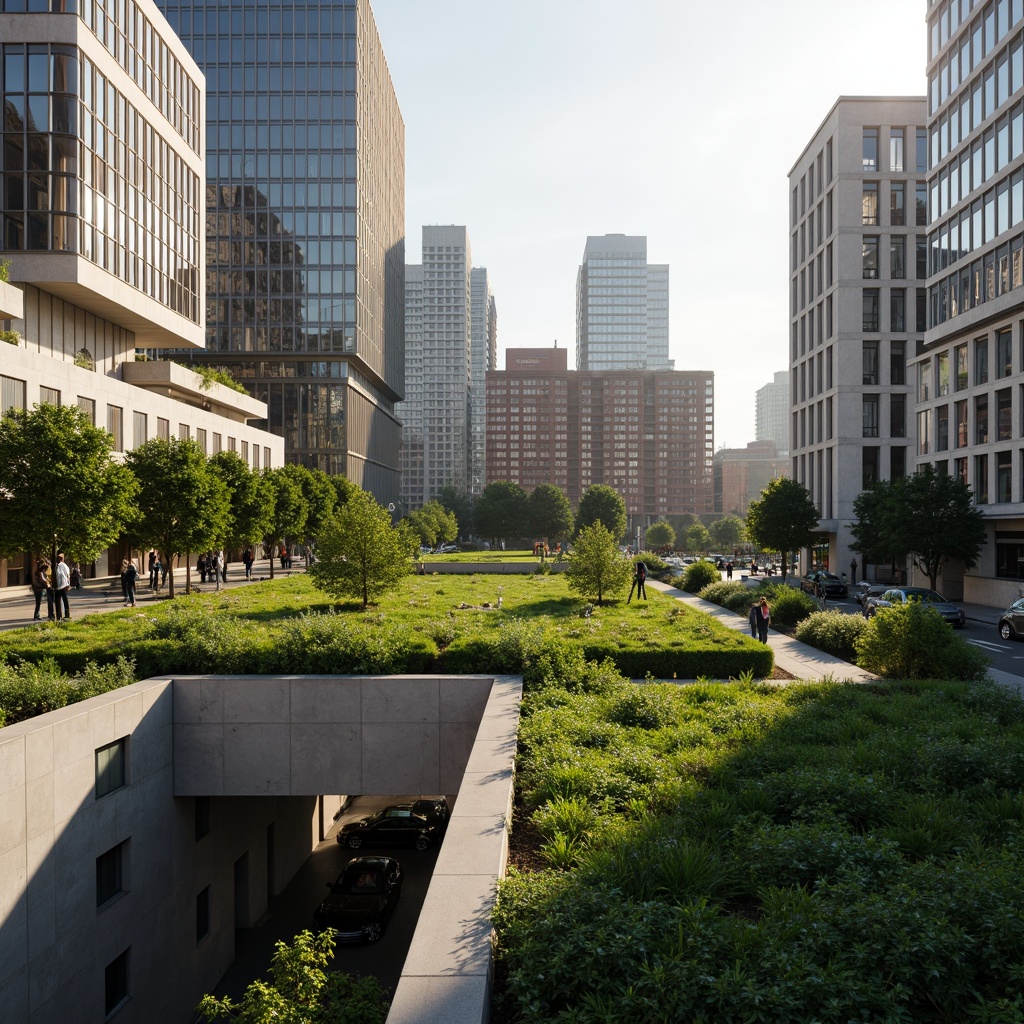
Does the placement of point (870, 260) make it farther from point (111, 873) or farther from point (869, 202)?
point (111, 873)

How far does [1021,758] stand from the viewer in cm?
938

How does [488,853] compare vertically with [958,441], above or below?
below

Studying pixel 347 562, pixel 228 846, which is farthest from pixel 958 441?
pixel 228 846

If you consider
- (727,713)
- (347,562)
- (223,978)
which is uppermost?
(347,562)

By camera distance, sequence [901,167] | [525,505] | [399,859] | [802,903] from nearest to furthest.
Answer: [802,903] < [399,859] < [901,167] < [525,505]

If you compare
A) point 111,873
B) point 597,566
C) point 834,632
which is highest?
point 597,566

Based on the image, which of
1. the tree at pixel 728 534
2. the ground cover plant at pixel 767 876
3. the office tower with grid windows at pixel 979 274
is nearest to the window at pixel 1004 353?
the office tower with grid windows at pixel 979 274

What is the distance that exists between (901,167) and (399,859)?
64.2 metres

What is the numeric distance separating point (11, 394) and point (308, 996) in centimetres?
3274

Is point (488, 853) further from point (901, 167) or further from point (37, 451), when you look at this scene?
point (901, 167)

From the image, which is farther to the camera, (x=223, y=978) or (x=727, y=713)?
(x=223, y=978)

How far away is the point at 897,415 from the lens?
199 feet

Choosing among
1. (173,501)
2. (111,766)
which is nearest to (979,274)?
(173,501)

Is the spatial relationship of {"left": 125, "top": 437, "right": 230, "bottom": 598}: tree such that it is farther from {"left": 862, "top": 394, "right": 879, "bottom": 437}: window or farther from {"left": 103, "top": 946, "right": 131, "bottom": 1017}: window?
{"left": 862, "top": 394, "right": 879, "bottom": 437}: window
